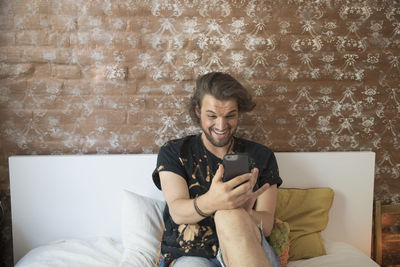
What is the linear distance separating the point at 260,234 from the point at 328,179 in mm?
929

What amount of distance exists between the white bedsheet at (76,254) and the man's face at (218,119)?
0.80m

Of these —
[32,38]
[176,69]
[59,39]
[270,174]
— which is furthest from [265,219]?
[32,38]

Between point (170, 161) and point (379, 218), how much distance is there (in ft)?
4.80

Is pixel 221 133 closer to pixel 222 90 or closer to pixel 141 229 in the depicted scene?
pixel 222 90

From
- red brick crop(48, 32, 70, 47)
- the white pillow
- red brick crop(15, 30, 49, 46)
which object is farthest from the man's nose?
red brick crop(15, 30, 49, 46)

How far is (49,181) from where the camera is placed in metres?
1.74

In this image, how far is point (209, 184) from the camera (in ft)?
4.65

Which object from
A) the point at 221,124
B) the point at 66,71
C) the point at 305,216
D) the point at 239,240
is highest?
the point at 66,71

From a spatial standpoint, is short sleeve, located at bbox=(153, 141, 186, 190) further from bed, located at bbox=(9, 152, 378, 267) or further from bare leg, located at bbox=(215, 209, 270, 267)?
bare leg, located at bbox=(215, 209, 270, 267)

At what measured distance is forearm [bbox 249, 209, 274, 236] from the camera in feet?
4.25

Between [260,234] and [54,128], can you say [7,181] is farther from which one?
[260,234]

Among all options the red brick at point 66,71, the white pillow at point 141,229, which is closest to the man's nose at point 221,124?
the white pillow at point 141,229

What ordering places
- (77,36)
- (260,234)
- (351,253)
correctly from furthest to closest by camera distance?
(77,36) → (351,253) → (260,234)

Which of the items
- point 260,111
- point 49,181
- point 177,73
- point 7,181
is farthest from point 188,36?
point 7,181
